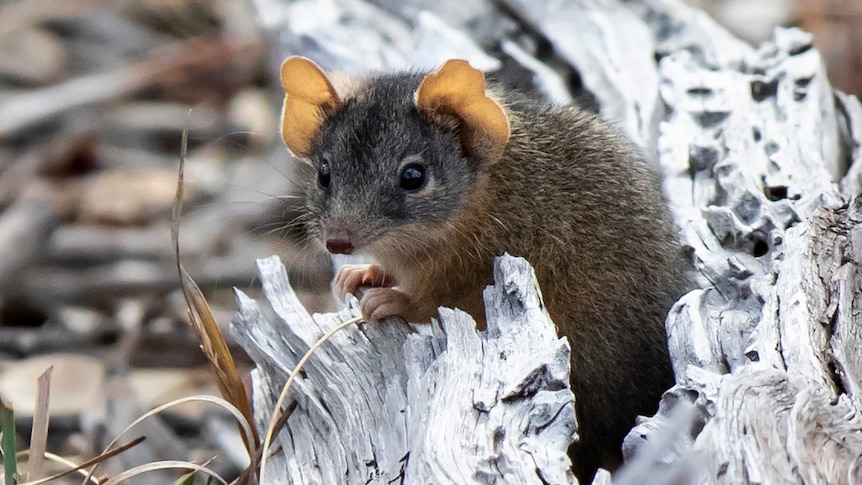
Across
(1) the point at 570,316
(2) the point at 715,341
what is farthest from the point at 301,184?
(2) the point at 715,341

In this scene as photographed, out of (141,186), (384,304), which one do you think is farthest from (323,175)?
(141,186)

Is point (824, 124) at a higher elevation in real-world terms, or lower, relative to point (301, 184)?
higher

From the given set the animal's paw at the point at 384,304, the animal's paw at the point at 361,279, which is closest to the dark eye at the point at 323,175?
the animal's paw at the point at 384,304

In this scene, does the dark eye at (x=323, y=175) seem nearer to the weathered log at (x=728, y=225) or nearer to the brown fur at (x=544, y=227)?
the brown fur at (x=544, y=227)

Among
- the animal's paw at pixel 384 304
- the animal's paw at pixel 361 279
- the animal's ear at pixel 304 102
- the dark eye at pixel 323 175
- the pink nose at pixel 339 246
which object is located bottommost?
the animal's paw at pixel 361 279

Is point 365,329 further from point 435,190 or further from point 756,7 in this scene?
point 756,7

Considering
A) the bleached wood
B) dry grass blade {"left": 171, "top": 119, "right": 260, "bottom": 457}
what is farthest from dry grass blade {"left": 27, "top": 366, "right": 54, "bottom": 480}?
the bleached wood
